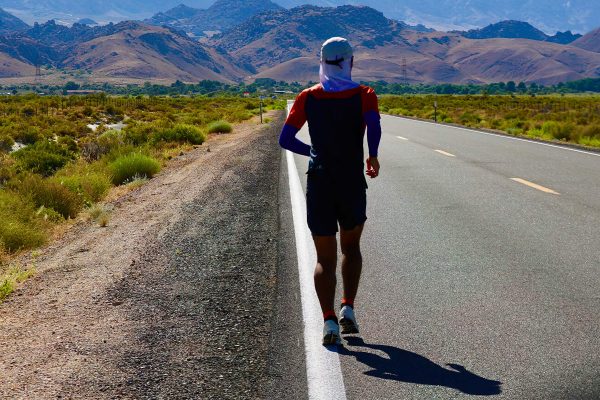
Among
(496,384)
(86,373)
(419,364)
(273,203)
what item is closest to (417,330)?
(419,364)

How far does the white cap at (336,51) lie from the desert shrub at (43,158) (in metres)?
16.7

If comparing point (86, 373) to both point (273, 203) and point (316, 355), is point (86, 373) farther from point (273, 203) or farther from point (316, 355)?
point (273, 203)

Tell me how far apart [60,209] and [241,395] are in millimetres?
9513

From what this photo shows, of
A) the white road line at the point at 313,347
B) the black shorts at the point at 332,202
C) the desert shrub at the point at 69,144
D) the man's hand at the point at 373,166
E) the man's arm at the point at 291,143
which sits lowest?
the desert shrub at the point at 69,144

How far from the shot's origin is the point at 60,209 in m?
13.2

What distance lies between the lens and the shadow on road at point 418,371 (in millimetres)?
4562

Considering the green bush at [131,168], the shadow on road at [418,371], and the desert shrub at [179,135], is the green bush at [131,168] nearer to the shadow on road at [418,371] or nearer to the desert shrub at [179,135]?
the desert shrub at [179,135]

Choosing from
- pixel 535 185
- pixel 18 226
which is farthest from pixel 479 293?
pixel 535 185

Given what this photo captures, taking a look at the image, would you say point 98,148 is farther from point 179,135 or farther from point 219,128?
point 219,128

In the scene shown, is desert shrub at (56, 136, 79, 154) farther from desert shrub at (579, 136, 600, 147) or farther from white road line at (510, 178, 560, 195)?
white road line at (510, 178, 560, 195)

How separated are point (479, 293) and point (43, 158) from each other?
17876 mm

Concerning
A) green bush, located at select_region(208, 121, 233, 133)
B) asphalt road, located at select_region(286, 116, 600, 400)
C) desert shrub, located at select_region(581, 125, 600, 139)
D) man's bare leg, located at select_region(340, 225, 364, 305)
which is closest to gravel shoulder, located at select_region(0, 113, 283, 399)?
man's bare leg, located at select_region(340, 225, 364, 305)

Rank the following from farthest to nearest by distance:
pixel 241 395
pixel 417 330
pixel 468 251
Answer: pixel 468 251, pixel 417 330, pixel 241 395

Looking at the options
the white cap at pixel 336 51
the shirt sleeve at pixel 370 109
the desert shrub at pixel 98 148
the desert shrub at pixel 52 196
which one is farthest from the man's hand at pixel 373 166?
the desert shrub at pixel 98 148
